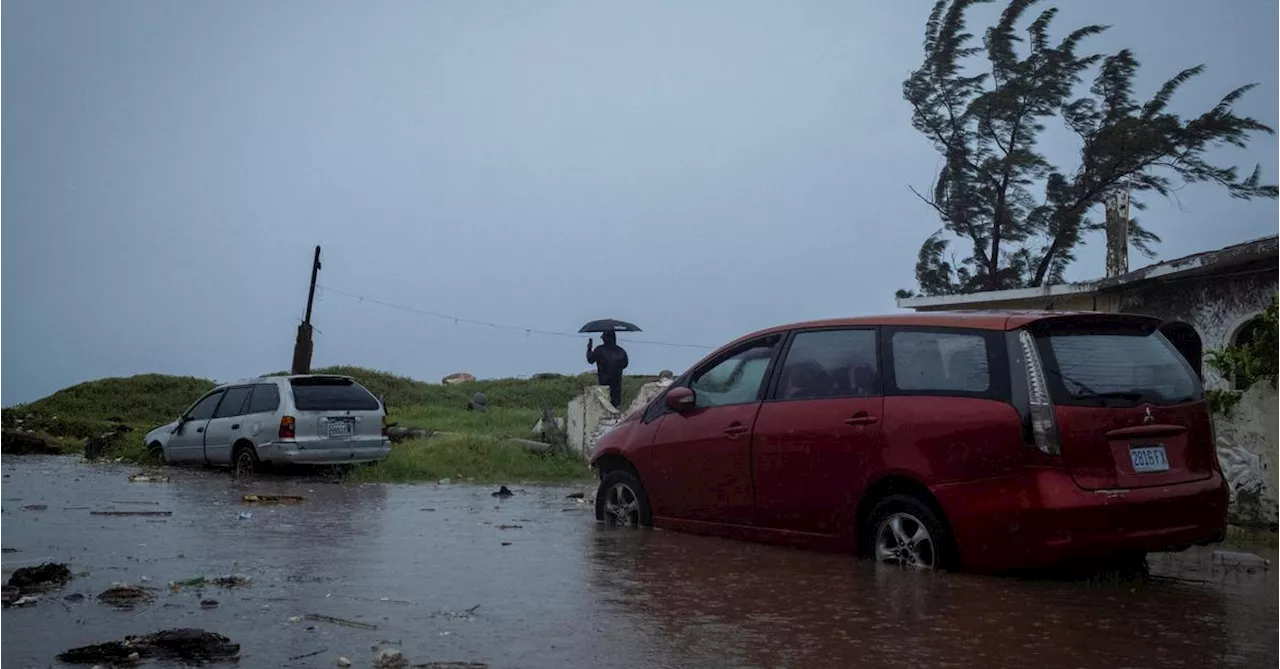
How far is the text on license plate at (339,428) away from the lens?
18.9 metres

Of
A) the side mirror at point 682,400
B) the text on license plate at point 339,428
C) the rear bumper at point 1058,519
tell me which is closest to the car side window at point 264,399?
the text on license plate at point 339,428

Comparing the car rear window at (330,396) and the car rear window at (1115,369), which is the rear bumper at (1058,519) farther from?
the car rear window at (330,396)

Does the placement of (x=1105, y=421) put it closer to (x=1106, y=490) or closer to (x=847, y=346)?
(x=1106, y=490)

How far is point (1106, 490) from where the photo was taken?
7.55 m

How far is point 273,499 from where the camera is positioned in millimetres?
14469

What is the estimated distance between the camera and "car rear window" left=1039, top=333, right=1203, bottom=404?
7.75 m

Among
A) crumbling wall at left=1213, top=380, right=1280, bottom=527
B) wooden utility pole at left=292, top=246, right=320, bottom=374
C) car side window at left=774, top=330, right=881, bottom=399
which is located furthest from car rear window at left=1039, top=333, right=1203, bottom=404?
wooden utility pole at left=292, top=246, right=320, bottom=374

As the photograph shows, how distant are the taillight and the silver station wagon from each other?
13017mm

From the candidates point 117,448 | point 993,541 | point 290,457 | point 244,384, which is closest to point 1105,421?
point 993,541

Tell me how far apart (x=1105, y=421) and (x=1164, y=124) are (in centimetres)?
2854

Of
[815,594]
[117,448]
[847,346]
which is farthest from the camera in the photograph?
[117,448]

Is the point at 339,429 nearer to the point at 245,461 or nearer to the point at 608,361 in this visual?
the point at 245,461

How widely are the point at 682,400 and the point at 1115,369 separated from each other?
11.3 feet

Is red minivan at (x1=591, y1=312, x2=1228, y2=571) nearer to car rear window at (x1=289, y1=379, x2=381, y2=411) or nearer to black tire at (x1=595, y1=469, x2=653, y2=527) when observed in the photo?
black tire at (x1=595, y1=469, x2=653, y2=527)
